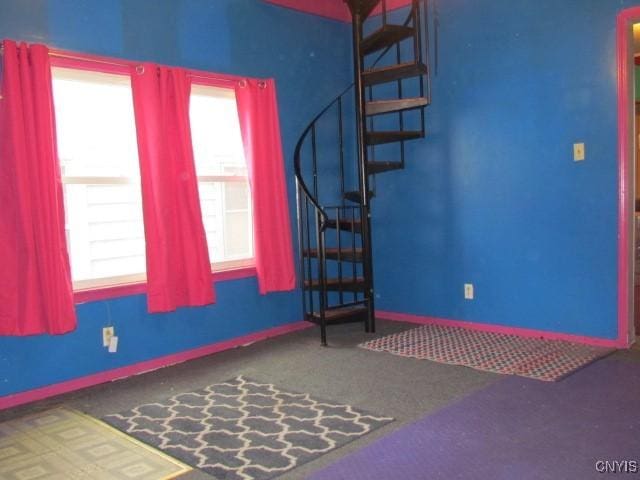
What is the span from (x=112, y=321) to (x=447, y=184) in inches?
105

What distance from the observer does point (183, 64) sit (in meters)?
3.88

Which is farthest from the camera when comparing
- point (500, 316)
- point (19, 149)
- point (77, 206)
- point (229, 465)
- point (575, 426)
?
point (500, 316)

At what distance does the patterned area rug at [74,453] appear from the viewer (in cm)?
229

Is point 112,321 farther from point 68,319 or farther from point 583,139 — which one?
point 583,139

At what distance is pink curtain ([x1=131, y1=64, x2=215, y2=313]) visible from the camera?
356cm

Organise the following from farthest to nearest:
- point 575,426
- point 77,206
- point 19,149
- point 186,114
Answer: point 186,114 < point 77,206 < point 19,149 < point 575,426

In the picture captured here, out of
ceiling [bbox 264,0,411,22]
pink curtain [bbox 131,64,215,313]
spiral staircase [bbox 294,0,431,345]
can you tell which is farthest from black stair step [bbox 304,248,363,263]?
ceiling [bbox 264,0,411,22]

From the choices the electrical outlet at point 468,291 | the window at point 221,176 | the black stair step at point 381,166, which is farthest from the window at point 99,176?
the electrical outlet at point 468,291

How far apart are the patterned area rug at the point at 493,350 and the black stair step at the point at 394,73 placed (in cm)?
191

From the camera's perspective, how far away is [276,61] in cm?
449

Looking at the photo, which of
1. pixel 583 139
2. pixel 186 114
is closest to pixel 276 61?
pixel 186 114

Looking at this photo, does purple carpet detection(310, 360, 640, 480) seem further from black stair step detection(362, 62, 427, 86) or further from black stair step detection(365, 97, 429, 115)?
black stair step detection(362, 62, 427, 86)

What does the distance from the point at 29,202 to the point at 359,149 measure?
2.27m

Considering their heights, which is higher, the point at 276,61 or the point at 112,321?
the point at 276,61
